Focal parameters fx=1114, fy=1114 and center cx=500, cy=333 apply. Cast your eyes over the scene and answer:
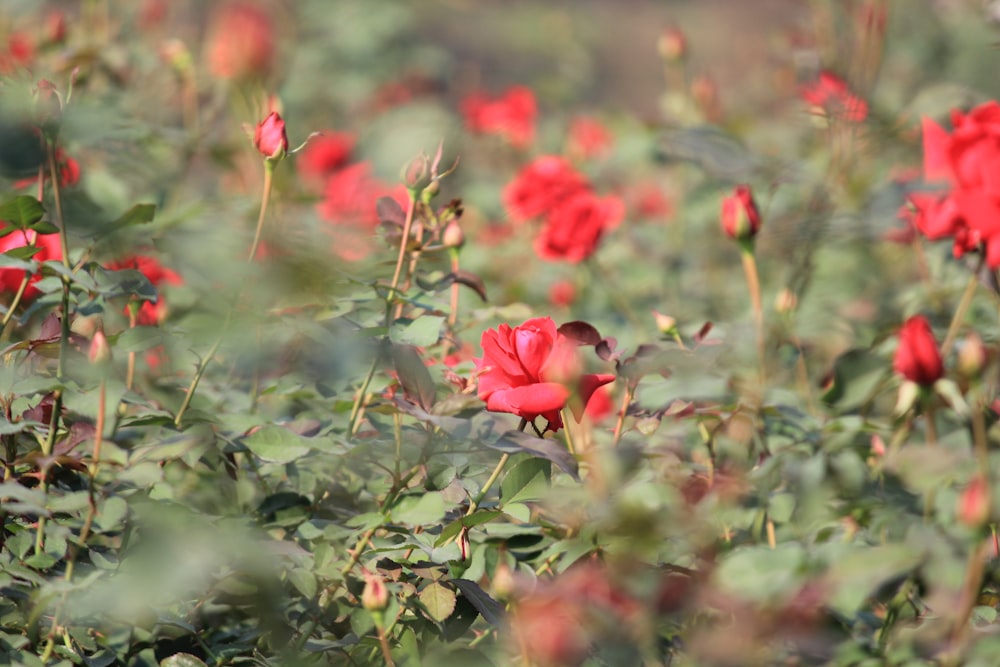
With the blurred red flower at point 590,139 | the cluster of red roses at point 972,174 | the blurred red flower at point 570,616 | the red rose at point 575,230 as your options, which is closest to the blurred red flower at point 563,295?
the red rose at point 575,230

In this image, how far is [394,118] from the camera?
316 centimetres

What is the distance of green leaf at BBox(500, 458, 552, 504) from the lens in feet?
2.94

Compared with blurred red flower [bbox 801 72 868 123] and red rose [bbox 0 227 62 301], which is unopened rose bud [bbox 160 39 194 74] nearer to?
red rose [bbox 0 227 62 301]

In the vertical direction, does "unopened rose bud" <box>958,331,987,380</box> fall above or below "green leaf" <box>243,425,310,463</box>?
above

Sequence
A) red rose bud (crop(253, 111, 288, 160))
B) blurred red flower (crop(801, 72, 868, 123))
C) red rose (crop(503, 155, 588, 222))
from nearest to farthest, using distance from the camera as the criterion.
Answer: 1. red rose bud (crop(253, 111, 288, 160))
2. blurred red flower (crop(801, 72, 868, 123))
3. red rose (crop(503, 155, 588, 222))

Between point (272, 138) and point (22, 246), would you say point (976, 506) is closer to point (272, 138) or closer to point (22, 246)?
point (272, 138)

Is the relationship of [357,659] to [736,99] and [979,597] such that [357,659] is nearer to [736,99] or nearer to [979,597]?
[979,597]

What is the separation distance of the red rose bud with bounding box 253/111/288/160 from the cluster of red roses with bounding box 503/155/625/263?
90cm

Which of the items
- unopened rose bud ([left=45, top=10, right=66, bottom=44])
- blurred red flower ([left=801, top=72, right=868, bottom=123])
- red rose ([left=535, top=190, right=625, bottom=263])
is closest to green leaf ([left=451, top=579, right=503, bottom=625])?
blurred red flower ([left=801, top=72, right=868, bottom=123])

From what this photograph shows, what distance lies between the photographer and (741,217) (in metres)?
1.27

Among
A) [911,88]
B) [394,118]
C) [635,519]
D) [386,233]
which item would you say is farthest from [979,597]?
[911,88]

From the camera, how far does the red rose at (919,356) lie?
0.91 metres

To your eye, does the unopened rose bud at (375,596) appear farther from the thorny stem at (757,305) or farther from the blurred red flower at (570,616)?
the thorny stem at (757,305)

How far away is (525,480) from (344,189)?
5.13 feet
